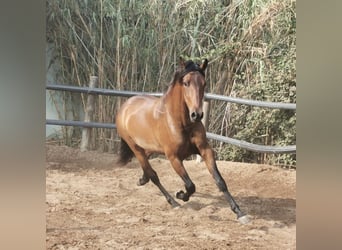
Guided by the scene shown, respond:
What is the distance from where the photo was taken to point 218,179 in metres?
2.24

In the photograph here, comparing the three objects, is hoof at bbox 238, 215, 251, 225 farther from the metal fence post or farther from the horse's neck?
the metal fence post

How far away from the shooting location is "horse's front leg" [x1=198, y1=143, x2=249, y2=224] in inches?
88.4

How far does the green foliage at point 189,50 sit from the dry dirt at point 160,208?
0.13m

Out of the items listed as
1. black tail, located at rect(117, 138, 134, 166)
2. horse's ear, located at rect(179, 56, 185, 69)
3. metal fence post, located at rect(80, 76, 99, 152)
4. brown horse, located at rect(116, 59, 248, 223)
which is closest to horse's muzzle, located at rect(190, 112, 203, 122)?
brown horse, located at rect(116, 59, 248, 223)

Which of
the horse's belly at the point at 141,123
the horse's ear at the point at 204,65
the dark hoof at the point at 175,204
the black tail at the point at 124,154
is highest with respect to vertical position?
the horse's ear at the point at 204,65

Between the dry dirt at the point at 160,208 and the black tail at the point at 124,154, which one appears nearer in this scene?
the dry dirt at the point at 160,208

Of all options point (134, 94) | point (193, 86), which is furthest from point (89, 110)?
point (193, 86)

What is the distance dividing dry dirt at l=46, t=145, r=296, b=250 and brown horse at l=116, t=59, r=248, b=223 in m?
0.03

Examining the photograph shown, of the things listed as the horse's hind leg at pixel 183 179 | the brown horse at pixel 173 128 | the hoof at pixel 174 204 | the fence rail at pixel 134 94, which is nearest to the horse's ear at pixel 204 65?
the brown horse at pixel 173 128

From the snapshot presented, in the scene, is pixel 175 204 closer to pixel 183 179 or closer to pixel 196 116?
pixel 183 179

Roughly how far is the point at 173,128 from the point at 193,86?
0.75 ft

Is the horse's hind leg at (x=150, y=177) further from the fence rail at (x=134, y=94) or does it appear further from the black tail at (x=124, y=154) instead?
the fence rail at (x=134, y=94)

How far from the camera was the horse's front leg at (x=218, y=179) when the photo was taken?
2244mm
